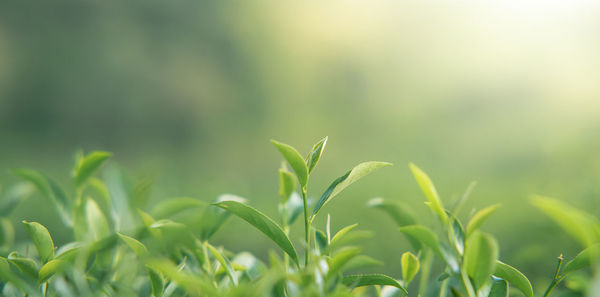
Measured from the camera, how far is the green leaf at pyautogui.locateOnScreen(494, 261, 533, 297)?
0.19m

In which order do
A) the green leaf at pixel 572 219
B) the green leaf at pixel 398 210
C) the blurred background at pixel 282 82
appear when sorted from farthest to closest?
the blurred background at pixel 282 82 → the green leaf at pixel 398 210 → the green leaf at pixel 572 219

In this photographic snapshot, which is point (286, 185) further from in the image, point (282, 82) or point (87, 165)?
point (282, 82)

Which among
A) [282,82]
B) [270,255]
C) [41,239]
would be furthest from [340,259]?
[282,82]

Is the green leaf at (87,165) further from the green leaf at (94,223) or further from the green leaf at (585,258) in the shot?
the green leaf at (585,258)

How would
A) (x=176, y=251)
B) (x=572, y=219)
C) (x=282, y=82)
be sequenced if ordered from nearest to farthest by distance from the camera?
(x=572, y=219), (x=176, y=251), (x=282, y=82)

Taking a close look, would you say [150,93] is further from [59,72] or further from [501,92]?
[501,92]

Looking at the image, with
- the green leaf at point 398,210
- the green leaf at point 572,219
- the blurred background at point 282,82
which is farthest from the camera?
the blurred background at point 282,82

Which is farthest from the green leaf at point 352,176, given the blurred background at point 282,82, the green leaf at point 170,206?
the blurred background at point 282,82

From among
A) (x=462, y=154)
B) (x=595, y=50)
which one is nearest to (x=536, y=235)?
(x=462, y=154)

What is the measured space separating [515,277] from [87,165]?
0.23 metres

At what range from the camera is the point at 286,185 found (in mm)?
246

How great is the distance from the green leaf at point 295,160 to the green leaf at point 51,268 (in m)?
0.10

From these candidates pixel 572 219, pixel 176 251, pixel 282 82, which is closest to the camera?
pixel 572 219

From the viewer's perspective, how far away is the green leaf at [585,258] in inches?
6.0
